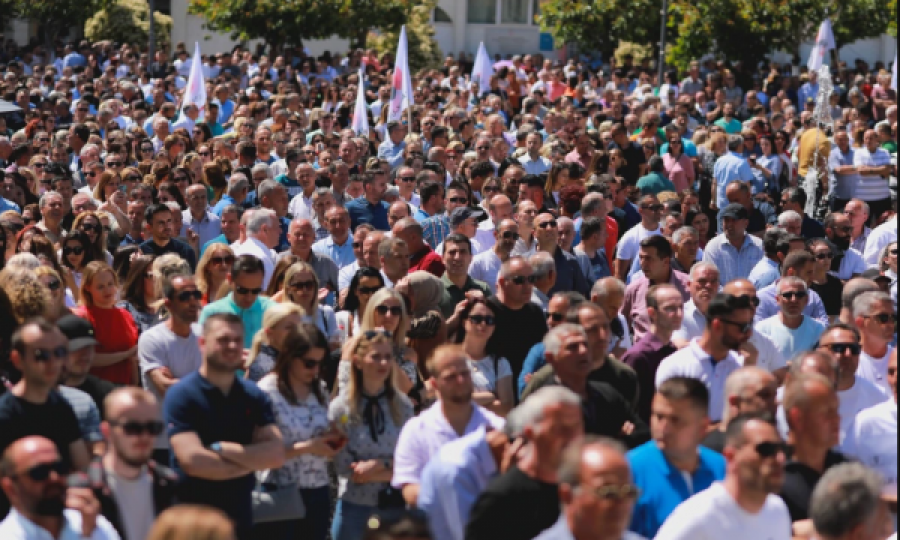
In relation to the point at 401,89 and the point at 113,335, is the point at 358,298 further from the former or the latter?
the point at 401,89

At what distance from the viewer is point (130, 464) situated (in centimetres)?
549

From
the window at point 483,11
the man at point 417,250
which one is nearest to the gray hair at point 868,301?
the man at point 417,250

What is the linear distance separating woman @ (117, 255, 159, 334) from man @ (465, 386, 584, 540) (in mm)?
3684

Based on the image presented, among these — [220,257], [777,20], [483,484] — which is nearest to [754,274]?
[220,257]

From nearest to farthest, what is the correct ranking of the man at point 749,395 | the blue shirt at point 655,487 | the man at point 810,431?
the blue shirt at point 655,487 → the man at point 810,431 → the man at point 749,395

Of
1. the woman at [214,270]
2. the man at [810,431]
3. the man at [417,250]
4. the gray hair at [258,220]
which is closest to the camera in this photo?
the man at [810,431]

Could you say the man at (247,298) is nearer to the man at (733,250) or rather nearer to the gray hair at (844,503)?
the gray hair at (844,503)

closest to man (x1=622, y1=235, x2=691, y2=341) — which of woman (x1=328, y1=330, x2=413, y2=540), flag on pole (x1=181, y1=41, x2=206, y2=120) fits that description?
woman (x1=328, y1=330, x2=413, y2=540)

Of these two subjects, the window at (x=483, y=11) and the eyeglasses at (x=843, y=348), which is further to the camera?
the window at (x=483, y=11)

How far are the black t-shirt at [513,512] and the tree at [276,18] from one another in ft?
96.0

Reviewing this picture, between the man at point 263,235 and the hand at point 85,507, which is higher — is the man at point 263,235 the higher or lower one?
the lower one

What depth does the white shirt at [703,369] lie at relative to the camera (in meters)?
7.41

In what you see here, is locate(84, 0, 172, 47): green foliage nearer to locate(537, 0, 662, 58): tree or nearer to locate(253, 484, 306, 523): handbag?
locate(537, 0, 662, 58): tree

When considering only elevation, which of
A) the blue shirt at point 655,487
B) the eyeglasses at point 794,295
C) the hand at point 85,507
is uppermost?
the hand at point 85,507
